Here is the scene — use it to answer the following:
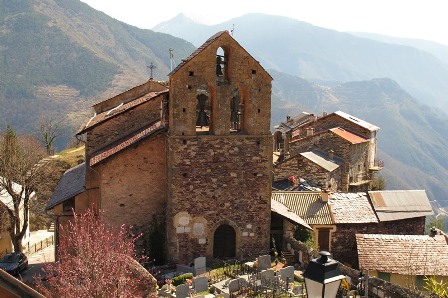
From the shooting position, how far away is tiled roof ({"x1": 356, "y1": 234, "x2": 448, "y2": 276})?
26766 millimetres

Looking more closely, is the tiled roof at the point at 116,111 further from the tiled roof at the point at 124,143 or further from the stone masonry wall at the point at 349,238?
the stone masonry wall at the point at 349,238

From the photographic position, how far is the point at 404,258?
89.6ft

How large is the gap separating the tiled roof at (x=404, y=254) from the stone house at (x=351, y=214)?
213 centimetres

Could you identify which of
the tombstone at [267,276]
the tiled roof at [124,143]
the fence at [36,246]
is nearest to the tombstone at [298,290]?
the tombstone at [267,276]

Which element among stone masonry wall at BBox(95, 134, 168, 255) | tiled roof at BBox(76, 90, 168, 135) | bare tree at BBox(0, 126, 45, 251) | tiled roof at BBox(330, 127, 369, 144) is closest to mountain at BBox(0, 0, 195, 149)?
tiled roof at BBox(330, 127, 369, 144)

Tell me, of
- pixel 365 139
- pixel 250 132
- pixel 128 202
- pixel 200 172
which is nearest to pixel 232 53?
pixel 250 132

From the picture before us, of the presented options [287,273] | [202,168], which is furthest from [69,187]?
[287,273]

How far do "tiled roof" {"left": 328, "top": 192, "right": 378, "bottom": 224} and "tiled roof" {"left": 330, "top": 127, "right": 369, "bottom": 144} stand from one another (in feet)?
63.2

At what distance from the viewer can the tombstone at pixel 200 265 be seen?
23297 millimetres

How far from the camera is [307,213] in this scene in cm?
3059

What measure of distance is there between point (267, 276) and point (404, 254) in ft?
32.7

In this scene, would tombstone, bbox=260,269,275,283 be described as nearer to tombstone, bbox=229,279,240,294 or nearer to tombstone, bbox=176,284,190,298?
tombstone, bbox=229,279,240,294

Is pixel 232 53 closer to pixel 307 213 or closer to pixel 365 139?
pixel 307 213

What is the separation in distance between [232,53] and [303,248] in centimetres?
974
